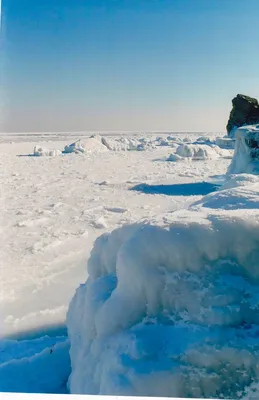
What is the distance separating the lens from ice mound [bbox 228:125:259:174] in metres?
8.42

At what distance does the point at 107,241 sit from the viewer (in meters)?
2.28

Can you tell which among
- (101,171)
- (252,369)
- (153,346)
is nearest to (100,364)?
(153,346)

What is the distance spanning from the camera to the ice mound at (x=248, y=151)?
8422mm

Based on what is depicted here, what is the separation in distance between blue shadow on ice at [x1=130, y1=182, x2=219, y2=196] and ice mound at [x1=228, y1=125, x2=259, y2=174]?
0.72 meters

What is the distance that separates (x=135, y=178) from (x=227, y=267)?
8.62 m

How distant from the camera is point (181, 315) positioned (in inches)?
67.2

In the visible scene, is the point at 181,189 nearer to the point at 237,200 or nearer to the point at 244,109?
the point at 237,200

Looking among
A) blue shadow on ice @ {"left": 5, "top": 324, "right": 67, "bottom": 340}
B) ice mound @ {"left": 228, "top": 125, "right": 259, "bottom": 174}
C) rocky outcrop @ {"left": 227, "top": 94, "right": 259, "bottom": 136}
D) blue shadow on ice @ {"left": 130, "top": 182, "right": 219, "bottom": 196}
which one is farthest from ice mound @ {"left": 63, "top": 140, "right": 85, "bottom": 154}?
blue shadow on ice @ {"left": 5, "top": 324, "right": 67, "bottom": 340}

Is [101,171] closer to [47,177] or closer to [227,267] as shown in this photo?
[47,177]

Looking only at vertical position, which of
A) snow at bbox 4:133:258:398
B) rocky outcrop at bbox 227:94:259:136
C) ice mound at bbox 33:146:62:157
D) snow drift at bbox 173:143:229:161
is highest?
rocky outcrop at bbox 227:94:259:136

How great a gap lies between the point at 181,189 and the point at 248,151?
1.61 meters

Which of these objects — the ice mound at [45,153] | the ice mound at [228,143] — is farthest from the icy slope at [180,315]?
the ice mound at [228,143]

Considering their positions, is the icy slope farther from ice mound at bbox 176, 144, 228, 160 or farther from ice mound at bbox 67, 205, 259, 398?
ice mound at bbox 176, 144, 228, 160

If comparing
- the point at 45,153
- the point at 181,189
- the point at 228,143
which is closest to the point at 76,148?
the point at 45,153
